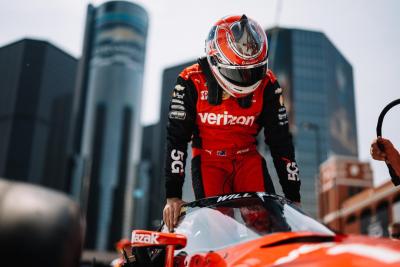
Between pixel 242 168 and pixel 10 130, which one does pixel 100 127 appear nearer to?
pixel 10 130

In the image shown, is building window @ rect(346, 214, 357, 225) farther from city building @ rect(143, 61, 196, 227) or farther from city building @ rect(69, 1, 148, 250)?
city building @ rect(69, 1, 148, 250)

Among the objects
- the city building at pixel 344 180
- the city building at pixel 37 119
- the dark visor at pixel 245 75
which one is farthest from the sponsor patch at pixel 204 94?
the city building at pixel 37 119

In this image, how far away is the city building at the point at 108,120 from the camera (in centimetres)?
14188

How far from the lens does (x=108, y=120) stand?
486 feet

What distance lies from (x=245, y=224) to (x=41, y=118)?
124372 mm

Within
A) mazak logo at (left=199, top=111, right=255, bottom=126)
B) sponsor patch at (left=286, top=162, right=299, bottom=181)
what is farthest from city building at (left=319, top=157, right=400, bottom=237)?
mazak logo at (left=199, top=111, right=255, bottom=126)

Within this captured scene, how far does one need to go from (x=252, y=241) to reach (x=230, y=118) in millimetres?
2092

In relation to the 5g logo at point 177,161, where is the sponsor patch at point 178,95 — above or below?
above

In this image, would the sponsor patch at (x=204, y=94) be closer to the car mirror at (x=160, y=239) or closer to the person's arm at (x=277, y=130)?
the person's arm at (x=277, y=130)

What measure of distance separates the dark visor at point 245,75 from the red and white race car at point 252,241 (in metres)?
1.32

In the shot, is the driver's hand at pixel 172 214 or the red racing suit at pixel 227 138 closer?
the driver's hand at pixel 172 214

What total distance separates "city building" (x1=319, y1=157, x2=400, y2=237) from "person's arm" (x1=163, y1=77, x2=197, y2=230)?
39681 millimetres

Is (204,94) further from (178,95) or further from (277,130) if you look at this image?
(277,130)

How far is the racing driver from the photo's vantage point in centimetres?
423
